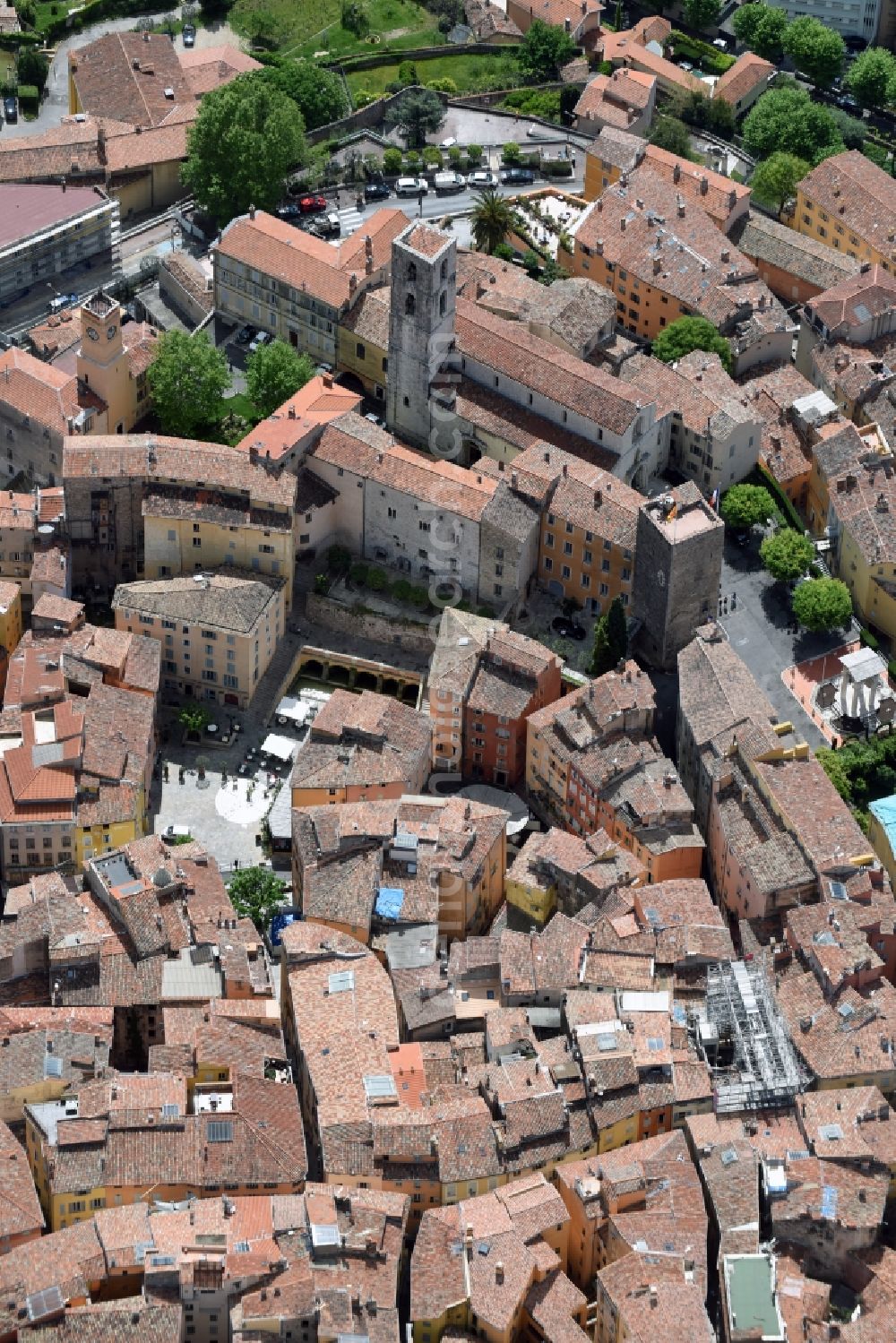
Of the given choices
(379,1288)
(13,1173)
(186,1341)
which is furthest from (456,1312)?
(13,1173)

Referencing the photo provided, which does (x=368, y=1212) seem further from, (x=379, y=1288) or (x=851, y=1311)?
(x=851, y=1311)

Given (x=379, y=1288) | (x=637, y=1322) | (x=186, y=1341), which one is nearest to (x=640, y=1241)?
(x=637, y=1322)

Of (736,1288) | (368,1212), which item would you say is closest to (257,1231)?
(368,1212)

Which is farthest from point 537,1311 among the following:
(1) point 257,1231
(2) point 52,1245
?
(2) point 52,1245

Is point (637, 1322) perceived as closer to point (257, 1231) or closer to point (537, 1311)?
point (537, 1311)

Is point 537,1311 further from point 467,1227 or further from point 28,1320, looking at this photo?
point 28,1320
